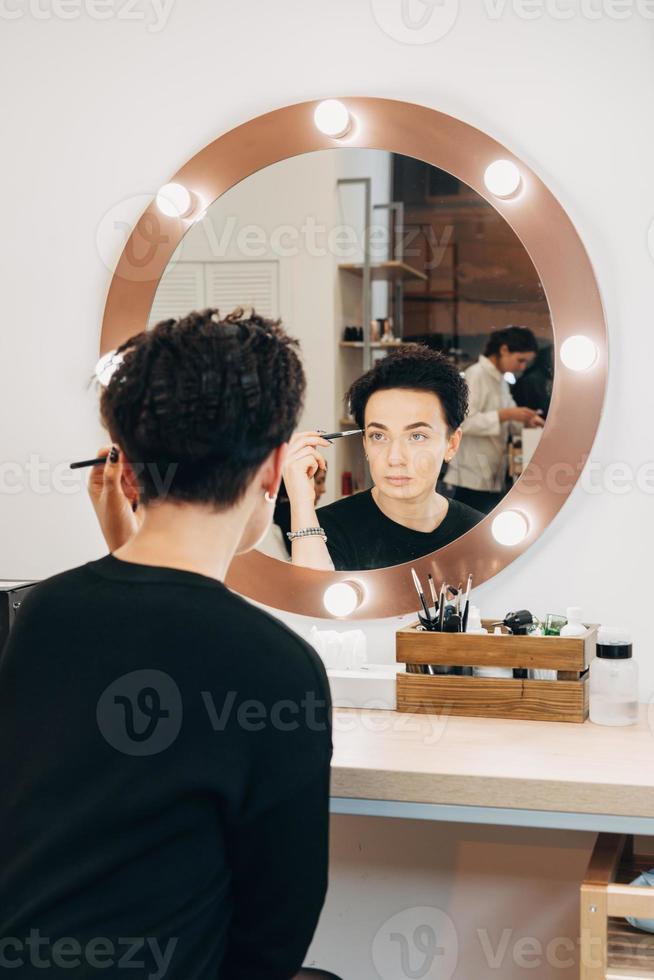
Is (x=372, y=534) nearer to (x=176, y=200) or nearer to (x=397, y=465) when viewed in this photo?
(x=397, y=465)

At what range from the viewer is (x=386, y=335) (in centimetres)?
166

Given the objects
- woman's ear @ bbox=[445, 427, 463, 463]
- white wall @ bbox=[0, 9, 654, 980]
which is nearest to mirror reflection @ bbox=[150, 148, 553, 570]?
woman's ear @ bbox=[445, 427, 463, 463]

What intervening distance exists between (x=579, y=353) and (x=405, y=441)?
A: 1.00ft

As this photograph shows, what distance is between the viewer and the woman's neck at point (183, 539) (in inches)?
34.9

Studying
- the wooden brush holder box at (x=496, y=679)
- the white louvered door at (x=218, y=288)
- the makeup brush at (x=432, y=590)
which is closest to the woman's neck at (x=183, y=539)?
the wooden brush holder box at (x=496, y=679)

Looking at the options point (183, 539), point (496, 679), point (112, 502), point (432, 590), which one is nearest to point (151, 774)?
point (183, 539)

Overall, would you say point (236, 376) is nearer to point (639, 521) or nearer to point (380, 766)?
point (380, 766)

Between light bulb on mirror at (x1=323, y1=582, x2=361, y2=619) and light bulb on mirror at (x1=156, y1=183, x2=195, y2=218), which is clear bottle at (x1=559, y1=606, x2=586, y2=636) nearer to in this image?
light bulb on mirror at (x1=323, y1=582, x2=361, y2=619)

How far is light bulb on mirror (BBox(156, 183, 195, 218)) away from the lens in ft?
5.74

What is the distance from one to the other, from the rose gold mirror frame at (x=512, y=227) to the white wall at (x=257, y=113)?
35 millimetres

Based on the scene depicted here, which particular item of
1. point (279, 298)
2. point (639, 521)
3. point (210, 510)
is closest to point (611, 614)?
point (639, 521)

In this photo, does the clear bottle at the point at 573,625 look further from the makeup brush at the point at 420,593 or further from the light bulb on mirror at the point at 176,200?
the light bulb on mirror at the point at 176,200

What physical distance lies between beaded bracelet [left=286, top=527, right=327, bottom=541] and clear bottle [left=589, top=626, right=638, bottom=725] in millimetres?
488

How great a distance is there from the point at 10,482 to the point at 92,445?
18 cm
